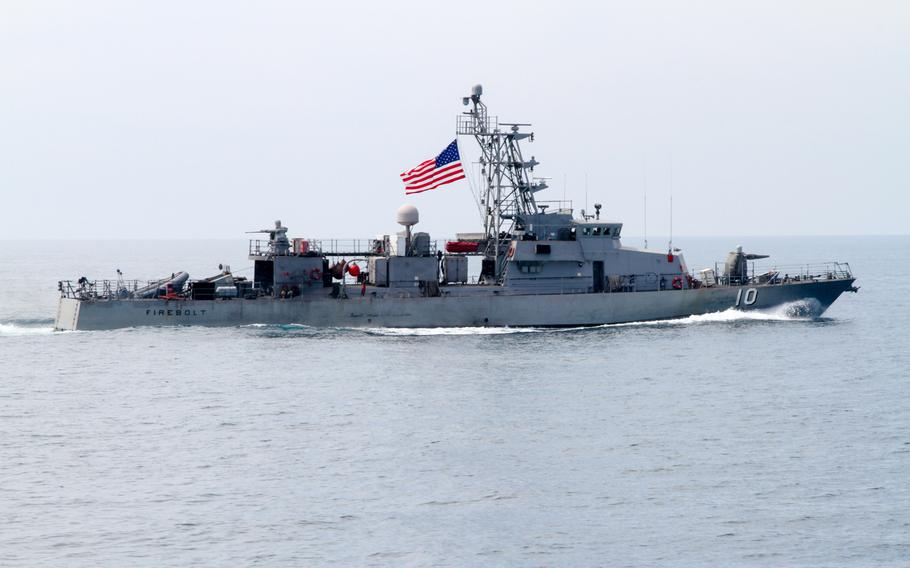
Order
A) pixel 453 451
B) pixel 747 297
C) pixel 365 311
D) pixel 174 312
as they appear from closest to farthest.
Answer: pixel 453 451 < pixel 174 312 < pixel 365 311 < pixel 747 297

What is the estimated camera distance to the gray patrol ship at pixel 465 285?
5297cm

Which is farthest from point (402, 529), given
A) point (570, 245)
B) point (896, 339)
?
point (896, 339)

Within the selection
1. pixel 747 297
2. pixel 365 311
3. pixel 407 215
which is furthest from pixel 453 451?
pixel 747 297

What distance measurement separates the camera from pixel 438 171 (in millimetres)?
53062

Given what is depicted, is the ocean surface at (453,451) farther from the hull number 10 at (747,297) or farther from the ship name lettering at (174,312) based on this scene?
the hull number 10 at (747,297)

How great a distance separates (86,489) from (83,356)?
21.2 metres

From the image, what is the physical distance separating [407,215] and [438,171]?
2.86 meters

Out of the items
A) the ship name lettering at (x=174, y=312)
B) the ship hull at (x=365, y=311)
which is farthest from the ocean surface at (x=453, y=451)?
the ship hull at (x=365, y=311)

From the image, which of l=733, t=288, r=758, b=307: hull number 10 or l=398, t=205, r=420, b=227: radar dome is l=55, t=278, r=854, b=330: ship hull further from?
l=733, t=288, r=758, b=307: hull number 10

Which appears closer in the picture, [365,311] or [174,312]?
[174,312]

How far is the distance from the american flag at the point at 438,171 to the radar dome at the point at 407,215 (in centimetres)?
133

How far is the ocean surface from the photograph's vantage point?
24.1 meters

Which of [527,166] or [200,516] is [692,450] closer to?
[200,516]

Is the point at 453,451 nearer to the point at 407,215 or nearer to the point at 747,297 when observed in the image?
the point at 407,215
